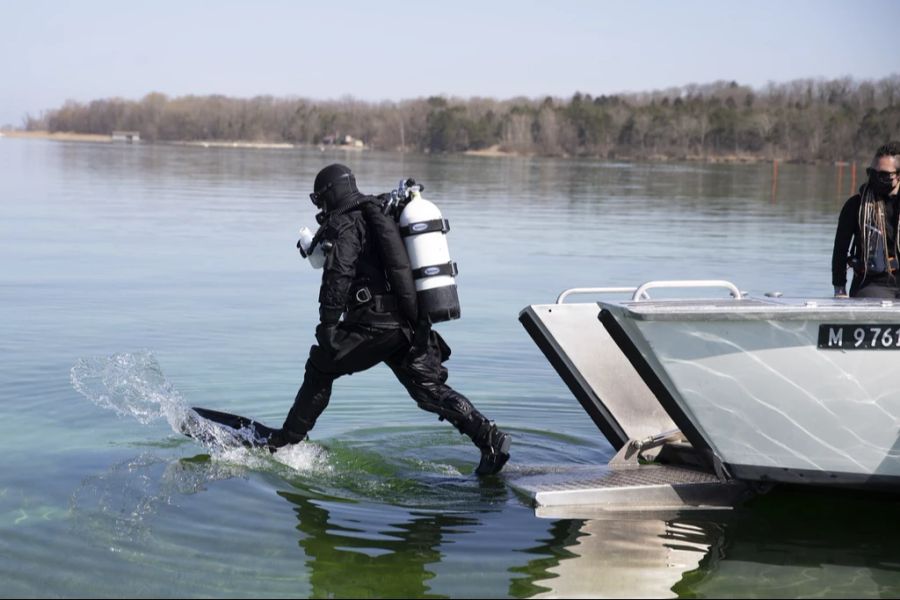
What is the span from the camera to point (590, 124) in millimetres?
151125

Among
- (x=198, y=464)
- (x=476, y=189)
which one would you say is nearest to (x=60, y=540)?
(x=198, y=464)

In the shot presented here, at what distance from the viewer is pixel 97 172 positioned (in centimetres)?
4525

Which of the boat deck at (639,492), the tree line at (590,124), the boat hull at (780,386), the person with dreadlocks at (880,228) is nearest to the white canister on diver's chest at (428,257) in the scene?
the boat hull at (780,386)

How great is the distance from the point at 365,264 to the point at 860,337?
2.59 m

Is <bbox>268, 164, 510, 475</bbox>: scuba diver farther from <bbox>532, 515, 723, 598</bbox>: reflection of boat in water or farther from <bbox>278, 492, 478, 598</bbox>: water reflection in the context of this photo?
<bbox>532, 515, 723, 598</bbox>: reflection of boat in water

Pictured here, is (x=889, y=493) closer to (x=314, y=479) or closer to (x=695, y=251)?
(x=314, y=479)

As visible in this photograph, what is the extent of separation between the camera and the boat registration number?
5605 millimetres

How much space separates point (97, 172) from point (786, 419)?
139 feet


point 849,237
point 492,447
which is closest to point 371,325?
point 492,447

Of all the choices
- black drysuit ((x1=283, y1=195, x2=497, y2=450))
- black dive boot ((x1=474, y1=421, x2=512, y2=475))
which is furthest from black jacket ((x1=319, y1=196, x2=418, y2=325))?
black dive boot ((x1=474, y1=421, x2=512, y2=475))

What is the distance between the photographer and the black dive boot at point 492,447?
6.89 metres

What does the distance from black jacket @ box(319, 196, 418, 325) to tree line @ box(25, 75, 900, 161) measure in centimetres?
11744

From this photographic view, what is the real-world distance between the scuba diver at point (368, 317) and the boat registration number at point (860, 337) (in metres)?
1.97

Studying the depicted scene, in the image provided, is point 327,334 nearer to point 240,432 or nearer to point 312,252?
point 312,252
